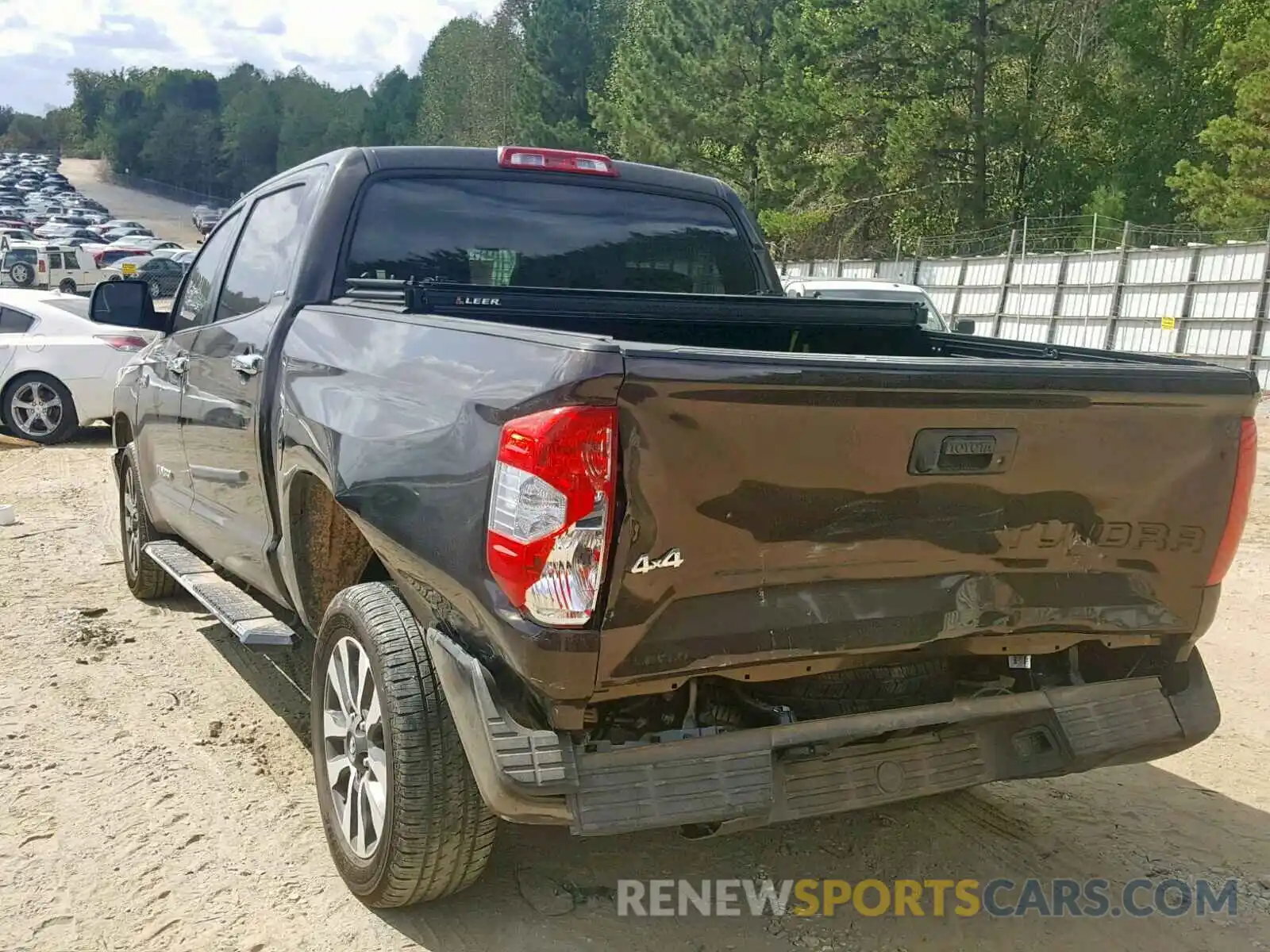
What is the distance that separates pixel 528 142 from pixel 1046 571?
57676mm

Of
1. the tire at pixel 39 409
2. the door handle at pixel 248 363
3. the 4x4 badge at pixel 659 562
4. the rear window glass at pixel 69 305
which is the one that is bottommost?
the tire at pixel 39 409

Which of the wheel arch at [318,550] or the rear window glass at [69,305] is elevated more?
the wheel arch at [318,550]

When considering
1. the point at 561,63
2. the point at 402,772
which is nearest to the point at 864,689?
the point at 402,772

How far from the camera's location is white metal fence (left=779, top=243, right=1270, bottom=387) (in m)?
17.6

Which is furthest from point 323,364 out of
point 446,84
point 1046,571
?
point 446,84

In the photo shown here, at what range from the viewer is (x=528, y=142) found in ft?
190

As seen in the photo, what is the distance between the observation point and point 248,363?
4035mm

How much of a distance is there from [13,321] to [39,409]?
0.91 m

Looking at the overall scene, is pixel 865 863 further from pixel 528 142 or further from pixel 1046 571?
pixel 528 142

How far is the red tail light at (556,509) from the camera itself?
240cm

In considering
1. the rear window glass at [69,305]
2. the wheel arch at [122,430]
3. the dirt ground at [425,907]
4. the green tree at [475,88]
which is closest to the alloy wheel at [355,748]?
the dirt ground at [425,907]

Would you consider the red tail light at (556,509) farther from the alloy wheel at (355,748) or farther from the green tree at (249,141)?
the green tree at (249,141)

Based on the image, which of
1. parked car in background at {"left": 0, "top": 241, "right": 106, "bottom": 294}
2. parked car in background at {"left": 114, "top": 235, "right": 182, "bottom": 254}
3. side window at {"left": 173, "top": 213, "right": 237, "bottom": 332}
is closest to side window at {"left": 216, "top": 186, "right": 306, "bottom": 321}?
side window at {"left": 173, "top": 213, "right": 237, "bottom": 332}

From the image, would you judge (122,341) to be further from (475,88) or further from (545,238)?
(475,88)
